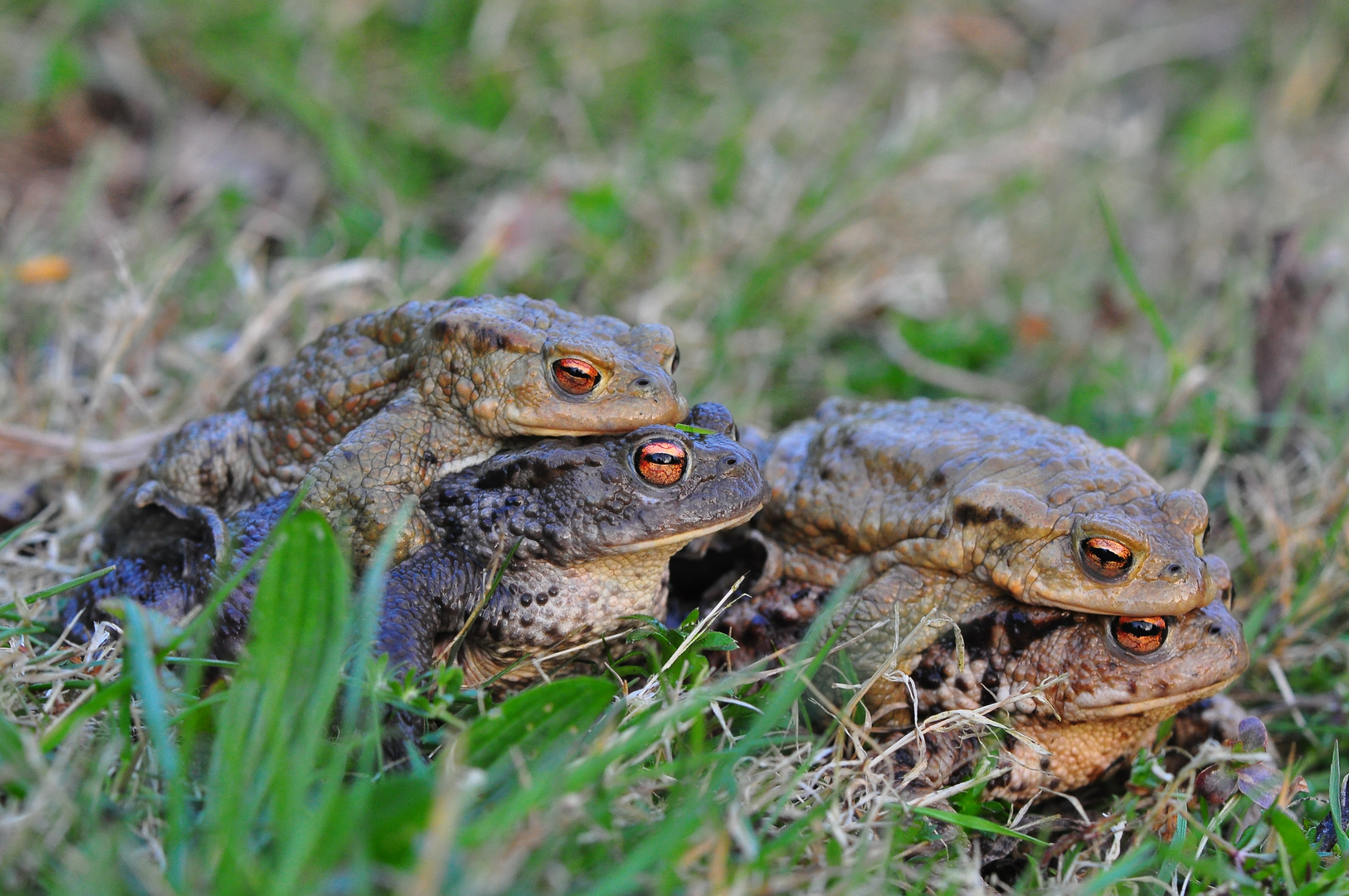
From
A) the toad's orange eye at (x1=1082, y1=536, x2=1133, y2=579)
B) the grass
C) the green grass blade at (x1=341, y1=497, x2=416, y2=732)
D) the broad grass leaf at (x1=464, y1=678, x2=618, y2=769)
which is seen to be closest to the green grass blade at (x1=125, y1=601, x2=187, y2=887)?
the grass

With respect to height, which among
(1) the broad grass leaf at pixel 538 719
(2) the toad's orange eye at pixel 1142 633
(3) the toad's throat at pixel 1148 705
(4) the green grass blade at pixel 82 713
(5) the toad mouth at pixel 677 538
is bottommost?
(3) the toad's throat at pixel 1148 705

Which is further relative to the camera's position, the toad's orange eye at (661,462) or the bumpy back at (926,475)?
the bumpy back at (926,475)

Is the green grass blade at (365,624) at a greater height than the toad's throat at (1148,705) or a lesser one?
greater

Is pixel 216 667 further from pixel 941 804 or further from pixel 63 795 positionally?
pixel 941 804

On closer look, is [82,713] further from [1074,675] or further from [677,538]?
[1074,675]

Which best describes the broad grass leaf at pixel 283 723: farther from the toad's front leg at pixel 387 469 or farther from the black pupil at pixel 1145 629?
the black pupil at pixel 1145 629


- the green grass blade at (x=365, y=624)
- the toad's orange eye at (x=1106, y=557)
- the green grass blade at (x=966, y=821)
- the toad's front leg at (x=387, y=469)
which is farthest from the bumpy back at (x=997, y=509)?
the green grass blade at (x=365, y=624)

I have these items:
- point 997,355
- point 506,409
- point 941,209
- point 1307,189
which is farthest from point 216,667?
point 1307,189
